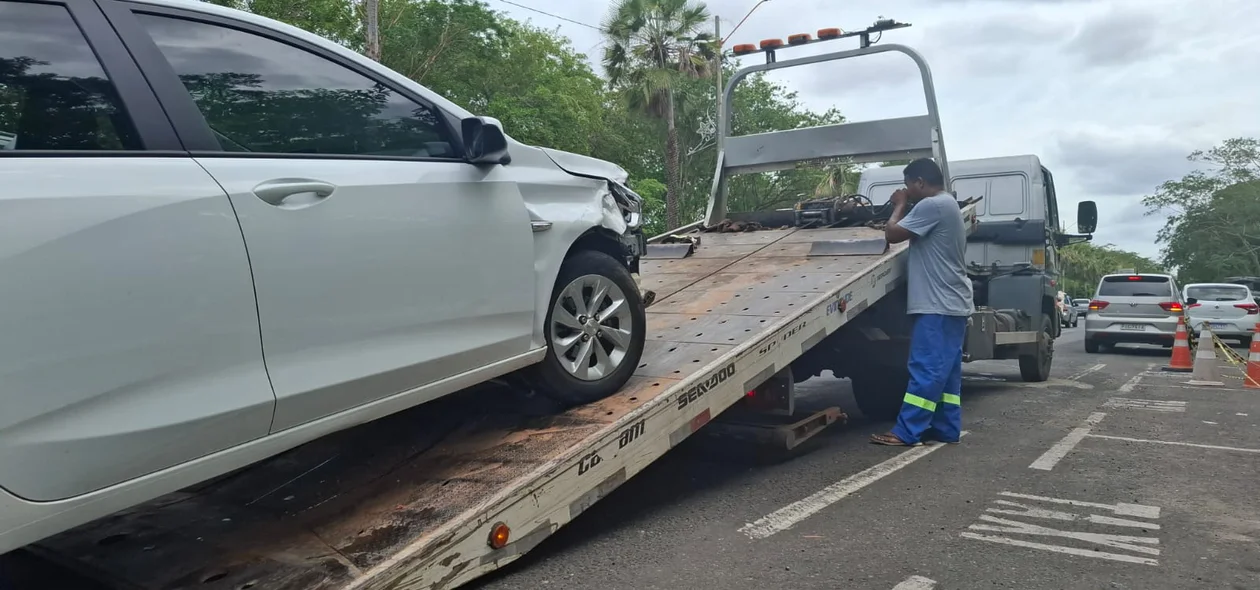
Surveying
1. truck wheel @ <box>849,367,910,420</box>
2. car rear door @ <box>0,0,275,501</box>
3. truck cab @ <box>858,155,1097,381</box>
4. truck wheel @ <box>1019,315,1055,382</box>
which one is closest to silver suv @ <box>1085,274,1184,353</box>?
truck wheel @ <box>1019,315,1055,382</box>

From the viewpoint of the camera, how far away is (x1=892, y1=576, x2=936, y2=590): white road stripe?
122 inches

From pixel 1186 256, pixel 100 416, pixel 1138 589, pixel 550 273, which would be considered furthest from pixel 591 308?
pixel 1186 256

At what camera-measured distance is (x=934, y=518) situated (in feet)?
13.1

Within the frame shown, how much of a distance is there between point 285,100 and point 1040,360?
8.49 m

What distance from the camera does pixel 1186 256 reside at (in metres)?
54.4

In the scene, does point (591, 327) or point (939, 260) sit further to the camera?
point (939, 260)

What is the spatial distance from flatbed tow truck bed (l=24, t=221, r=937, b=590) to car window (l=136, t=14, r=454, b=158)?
1.18 m

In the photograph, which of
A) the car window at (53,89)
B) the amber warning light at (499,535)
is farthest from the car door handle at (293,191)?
the amber warning light at (499,535)

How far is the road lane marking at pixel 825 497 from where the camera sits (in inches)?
152

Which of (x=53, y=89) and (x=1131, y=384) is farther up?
(x=53, y=89)

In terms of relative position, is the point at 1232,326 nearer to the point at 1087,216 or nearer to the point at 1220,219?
the point at 1087,216

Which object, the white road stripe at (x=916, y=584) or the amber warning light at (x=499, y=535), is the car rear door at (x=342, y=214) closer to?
the amber warning light at (x=499, y=535)

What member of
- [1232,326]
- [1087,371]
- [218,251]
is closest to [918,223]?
[218,251]

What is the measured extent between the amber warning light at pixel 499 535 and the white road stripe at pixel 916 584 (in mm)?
1374
